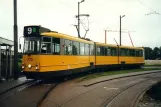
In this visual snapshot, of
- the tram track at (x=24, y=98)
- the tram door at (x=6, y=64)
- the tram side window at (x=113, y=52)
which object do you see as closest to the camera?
the tram track at (x=24, y=98)

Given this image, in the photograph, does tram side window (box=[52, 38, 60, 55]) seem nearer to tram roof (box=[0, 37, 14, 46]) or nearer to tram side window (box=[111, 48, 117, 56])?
tram roof (box=[0, 37, 14, 46])

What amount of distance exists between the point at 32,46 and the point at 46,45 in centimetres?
86

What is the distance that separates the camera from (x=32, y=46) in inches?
699

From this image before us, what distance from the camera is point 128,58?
125 ft

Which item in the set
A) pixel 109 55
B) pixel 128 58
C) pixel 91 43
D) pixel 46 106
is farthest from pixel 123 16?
pixel 46 106

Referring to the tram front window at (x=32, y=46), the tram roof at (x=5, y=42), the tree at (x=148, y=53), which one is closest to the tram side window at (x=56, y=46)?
the tram front window at (x=32, y=46)

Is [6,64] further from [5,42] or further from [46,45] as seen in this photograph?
[46,45]

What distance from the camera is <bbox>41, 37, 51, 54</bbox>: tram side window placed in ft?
58.2

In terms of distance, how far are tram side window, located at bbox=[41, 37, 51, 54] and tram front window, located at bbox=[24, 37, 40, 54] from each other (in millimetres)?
316

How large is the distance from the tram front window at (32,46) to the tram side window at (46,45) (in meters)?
0.32

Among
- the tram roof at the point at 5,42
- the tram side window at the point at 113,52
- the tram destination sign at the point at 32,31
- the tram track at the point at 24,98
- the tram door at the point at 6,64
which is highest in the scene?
the tram destination sign at the point at 32,31

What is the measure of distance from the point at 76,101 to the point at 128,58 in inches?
1033

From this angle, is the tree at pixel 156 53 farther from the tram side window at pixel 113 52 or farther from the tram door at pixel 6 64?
the tram door at pixel 6 64

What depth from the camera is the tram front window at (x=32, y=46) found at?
1758 centimetres
